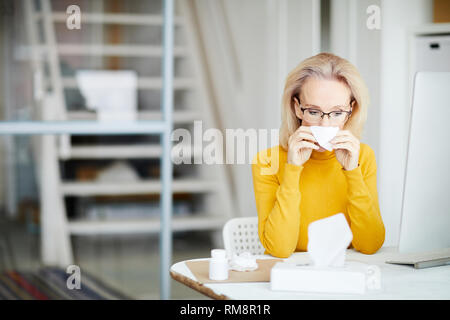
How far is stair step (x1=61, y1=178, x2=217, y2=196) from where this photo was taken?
14.0 ft

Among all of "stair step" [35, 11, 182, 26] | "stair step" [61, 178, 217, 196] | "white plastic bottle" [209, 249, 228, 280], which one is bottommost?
"stair step" [61, 178, 217, 196]

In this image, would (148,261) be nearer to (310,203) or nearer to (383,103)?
(383,103)

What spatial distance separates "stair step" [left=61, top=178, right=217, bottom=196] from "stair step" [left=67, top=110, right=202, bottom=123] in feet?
1.58

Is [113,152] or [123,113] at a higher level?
[123,113]

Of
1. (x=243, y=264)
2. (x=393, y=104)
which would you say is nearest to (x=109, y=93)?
(x=393, y=104)

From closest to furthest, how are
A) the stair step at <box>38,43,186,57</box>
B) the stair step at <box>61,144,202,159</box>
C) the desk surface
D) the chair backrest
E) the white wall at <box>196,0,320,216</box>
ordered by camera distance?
1. the desk surface
2. the chair backrest
3. the white wall at <box>196,0,320,216</box>
4. the stair step at <box>61,144,202,159</box>
5. the stair step at <box>38,43,186,57</box>

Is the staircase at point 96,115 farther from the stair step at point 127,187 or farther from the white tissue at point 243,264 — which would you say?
the white tissue at point 243,264

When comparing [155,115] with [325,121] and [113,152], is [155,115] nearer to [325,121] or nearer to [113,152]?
[113,152]

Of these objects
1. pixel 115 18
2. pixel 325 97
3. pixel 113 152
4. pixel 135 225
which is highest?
pixel 115 18

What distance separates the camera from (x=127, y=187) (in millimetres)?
4324

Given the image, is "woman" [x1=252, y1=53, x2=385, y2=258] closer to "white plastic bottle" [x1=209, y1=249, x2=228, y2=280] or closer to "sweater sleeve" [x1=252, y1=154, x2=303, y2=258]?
"sweater sleeve" [x1=252, y1=154, x2=303, y2=258]

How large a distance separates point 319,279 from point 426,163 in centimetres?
40

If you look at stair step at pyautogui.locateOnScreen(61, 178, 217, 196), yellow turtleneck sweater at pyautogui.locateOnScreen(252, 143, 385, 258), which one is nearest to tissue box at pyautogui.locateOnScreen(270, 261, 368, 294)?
yellow turtleneck sweater at pyautogui.locateOnScreen(252, 143, 385, 258)

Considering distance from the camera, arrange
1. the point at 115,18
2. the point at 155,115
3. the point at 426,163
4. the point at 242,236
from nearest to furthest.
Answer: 1. the point at 426,163
2. the point at 242,236
3. the point at 155,115
4. the point at 115,18
